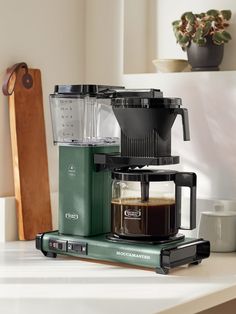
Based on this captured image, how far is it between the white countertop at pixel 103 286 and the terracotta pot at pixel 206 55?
68cm

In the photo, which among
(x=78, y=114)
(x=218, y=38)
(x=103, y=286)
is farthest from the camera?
(x=218, y=38)

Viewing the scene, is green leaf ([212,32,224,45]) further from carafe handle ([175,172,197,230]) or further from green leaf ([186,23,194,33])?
carafe handle ([175,172,197,230])

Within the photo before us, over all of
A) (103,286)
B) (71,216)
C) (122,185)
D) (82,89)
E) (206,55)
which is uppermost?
(206,55)

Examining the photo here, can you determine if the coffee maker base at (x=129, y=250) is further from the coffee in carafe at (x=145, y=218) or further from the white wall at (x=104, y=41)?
the white wall at (x=104, y=41)

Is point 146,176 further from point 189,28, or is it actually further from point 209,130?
point 189,28

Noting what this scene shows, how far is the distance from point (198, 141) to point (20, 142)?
63 centimetres

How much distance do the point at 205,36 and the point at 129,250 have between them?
2.81ft

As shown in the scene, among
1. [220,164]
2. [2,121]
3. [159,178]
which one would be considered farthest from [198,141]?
[2,121]

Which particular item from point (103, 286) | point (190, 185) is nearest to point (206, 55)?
point (190, 185)

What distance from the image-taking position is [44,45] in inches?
106

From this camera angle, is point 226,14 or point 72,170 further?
point 226,14

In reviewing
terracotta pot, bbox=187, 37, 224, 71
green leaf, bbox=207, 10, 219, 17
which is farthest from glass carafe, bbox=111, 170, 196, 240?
green leaf, bbox=207, 10, 219, 17

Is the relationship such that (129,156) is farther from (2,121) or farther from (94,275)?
(2,121)

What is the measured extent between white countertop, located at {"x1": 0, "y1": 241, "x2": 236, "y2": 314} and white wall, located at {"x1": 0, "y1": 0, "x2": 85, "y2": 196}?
0.48m
